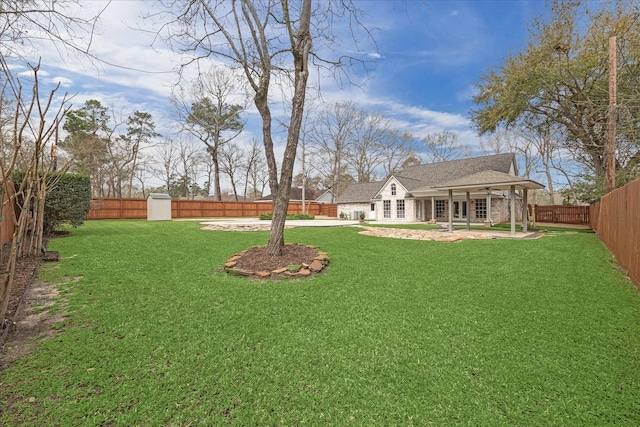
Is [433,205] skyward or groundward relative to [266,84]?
groundward

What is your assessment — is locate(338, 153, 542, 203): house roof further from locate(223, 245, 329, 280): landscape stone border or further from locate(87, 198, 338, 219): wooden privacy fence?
locate(223, 245, 329, 280): landscape stone border

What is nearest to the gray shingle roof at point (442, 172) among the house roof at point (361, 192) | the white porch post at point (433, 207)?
the house roof at point (361, 192)

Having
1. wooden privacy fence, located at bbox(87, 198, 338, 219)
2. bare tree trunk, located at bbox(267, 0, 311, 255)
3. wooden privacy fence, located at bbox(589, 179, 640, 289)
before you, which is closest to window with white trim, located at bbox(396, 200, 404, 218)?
wooden privacy fence, located at bbox(87, 198, 338, 219)

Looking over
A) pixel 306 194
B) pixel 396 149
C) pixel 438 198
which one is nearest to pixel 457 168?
pixel 438 198

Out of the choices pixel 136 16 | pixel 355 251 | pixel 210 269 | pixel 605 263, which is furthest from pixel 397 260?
pixel 136 16

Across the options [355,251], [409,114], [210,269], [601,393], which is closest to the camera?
[601,393]

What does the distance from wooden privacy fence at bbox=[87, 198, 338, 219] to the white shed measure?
263 centimetres

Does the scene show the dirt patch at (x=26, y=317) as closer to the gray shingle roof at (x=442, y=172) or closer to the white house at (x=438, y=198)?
the white house at (x=438, y=198)

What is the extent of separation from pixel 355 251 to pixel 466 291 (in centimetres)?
312

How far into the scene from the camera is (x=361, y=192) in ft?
91.9

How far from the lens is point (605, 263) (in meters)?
5.93

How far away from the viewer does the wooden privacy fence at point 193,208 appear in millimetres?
20422

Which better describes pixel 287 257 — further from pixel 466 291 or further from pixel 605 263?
pixel 605 263

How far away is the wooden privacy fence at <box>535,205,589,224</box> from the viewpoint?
18.4m
